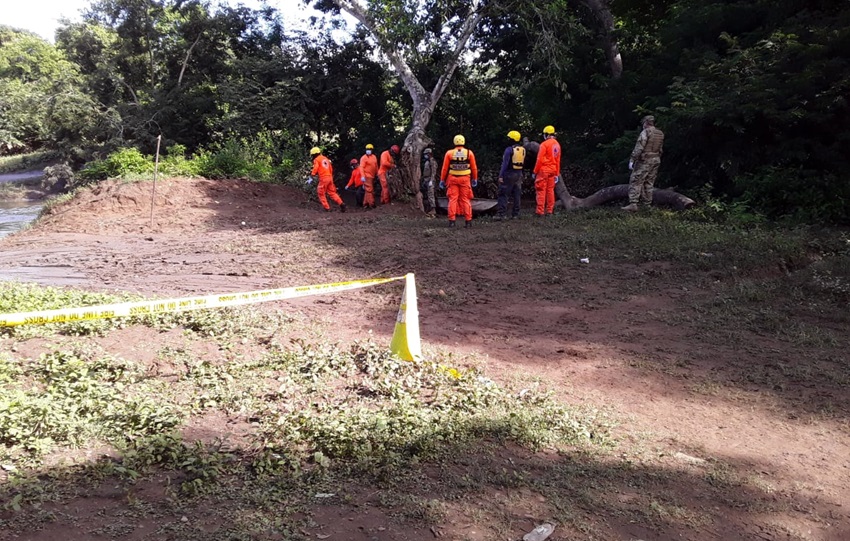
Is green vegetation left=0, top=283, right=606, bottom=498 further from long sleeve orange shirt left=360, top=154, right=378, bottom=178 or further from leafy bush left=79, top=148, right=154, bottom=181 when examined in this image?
leafy bush left=79, top=148, right=154, bottom=181

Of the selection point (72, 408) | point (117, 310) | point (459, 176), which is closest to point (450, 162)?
point (459, 176)

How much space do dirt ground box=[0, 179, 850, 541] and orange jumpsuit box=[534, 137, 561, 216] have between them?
1.50 meters

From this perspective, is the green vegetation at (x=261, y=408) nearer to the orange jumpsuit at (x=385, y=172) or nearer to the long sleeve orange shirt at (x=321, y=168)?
the long sleeve orange shirt at (x=321, y=168)

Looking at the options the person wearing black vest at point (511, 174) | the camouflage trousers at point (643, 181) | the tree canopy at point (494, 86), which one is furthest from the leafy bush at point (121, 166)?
the camouflage trousers at point (643, 181)

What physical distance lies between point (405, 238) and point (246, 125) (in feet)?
42.4

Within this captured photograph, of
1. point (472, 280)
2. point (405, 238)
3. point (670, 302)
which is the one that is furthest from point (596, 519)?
point (405, 238)

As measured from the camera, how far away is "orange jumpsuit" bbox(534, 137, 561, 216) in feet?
46.9

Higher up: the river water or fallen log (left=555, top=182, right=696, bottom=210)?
fallen log (left=555, top=182, right=696, bottom=210)

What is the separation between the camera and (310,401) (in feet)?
15.8

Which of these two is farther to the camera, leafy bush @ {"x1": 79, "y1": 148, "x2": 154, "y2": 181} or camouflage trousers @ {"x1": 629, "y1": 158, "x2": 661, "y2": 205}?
leafy bush @ {"x1": 79, "y1": 148, "x2": 154, "y2": 181}

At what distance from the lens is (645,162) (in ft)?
46.5

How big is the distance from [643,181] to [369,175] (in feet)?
26.8

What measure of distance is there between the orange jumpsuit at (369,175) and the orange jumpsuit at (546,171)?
6.11 m

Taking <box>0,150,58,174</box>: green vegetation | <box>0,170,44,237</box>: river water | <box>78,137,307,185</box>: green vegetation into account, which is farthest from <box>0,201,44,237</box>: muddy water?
<box>0,150,58,174</box>: green vegetation
